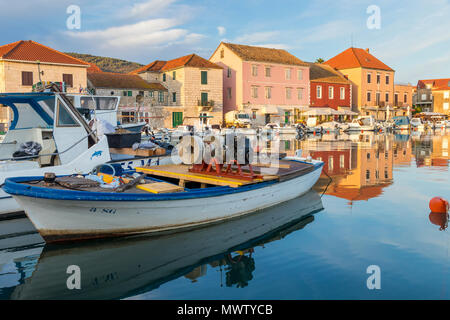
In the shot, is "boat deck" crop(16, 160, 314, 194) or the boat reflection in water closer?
the boat reflection in water

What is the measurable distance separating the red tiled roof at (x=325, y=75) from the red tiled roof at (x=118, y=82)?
24472 millimetres

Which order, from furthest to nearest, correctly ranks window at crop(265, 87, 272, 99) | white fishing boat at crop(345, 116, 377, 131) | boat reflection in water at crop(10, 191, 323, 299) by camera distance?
white fishing boat at crop(345, 116, 377, 131)
window at crop(265, 87, 272, 99)
boat reflection in water at crop(10, 191, 323, 299)

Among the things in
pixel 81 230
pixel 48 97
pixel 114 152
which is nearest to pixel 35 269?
pixel 81 230

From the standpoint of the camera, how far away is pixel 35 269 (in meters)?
5.98

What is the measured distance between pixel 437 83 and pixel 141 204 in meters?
106

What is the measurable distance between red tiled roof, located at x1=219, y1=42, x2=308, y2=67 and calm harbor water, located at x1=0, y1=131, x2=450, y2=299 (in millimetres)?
41940

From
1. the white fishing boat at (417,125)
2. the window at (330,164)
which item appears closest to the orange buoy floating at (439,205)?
the window at (330,164)

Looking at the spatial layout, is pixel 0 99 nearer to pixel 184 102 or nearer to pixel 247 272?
pixel 247 272

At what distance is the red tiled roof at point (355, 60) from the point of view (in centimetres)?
6331

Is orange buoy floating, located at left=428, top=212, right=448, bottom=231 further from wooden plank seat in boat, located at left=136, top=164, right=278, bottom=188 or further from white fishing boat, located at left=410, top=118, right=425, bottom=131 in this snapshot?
white fishing boat, located at left=410, top=118, right=425, bottom=131

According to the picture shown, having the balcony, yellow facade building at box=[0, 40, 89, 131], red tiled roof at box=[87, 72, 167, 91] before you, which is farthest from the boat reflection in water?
the balcony

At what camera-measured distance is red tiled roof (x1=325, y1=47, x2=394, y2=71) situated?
63312 mm
